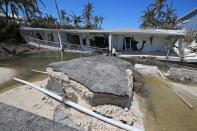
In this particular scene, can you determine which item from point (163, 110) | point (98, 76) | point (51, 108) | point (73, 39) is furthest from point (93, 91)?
point (73, 39)

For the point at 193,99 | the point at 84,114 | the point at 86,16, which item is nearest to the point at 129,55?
the point at 193,99

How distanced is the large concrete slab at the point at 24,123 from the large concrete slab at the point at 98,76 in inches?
156

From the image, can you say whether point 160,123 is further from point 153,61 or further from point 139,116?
point 153,61

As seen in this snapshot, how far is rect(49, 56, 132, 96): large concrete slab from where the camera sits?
5843 millimetres

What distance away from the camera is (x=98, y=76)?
6.46 m

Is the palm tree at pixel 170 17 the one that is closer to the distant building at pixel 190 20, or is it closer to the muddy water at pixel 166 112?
the distant building at pixel 190 20

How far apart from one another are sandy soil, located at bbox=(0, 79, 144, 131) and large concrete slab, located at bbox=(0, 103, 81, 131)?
121 inches

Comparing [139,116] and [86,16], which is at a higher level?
[86,16]

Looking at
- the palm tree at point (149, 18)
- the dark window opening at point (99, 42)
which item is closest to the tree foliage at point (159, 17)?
the palm tree at point (149, 18)

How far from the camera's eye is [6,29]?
71.2 feet

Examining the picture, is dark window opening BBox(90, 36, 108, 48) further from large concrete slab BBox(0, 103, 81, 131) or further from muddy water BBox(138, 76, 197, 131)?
large concrete slab BBox(0, 103, 81, 131)

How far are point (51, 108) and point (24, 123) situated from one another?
4029 millimetres

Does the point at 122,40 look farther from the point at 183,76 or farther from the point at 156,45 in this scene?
the point at 183,76

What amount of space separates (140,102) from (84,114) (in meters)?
2.50
